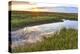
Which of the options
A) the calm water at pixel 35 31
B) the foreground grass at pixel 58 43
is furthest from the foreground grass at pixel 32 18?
the foreground grass at pixel 58 43

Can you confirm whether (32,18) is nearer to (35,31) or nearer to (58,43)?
(35,31)

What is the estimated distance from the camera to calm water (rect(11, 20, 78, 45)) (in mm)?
1905

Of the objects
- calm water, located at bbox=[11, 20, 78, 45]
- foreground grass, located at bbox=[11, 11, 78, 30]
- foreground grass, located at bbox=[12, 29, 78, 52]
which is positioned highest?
foreground grass, located at bbox=[11, 11, 78, 30]

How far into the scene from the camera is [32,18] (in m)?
1.97

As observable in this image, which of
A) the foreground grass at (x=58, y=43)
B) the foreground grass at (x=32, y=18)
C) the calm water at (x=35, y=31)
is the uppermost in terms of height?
the foreground grass at (x=32, y=18)

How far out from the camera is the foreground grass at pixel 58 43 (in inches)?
76.5

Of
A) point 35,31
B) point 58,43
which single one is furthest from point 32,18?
point 58,43

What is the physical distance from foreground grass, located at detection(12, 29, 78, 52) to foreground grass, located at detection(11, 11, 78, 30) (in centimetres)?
19

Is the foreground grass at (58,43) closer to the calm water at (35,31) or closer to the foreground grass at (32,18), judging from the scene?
the calm water at (35,31)

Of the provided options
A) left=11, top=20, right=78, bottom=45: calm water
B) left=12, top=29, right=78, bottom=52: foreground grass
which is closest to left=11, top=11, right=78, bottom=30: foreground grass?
left=11, top=20, right=78, bottom=45: calm water

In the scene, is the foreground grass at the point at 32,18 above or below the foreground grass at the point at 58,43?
above

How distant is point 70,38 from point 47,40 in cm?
32

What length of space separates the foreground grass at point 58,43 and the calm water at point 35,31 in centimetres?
6

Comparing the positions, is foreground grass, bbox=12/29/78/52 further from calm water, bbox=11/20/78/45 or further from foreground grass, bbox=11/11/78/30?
foreground grass, bbox=11/11/78/30
